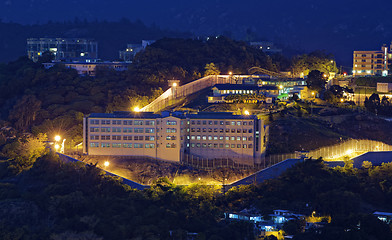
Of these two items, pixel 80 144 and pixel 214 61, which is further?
pixel 214 61

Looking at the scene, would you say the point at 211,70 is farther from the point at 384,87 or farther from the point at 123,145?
the point at 123,145

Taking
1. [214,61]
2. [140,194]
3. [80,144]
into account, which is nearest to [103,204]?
[140,194]

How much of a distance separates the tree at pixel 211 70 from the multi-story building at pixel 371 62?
17.4m

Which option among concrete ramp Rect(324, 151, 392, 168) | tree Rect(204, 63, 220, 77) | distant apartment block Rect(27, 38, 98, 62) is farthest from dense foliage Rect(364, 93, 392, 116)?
distant apartment block Rect(27, 38, 98, 62)

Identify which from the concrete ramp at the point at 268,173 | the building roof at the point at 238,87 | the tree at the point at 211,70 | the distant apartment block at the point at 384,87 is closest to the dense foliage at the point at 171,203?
the concrete ramp at the point at 268,173

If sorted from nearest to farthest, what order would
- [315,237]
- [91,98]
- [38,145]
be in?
[315,237]
[38,145]
[91,98]

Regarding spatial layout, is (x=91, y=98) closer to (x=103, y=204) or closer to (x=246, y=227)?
(x=103, y=204)

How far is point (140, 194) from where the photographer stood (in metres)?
60.2

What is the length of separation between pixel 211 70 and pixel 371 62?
20.3 metres

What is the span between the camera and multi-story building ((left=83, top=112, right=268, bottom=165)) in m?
67.1

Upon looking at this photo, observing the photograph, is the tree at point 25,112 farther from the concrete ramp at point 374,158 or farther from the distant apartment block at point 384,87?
the distant apartment block at point 384,87

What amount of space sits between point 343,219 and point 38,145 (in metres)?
26.6

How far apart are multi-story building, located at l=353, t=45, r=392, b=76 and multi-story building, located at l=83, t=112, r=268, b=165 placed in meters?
34.4

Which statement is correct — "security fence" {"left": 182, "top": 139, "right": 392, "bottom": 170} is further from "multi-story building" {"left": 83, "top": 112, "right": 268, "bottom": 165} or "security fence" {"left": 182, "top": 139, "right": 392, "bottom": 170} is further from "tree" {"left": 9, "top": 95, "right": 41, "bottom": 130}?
"tree" {"left": 9, "top": 95, "right": 41, "bottom": 130}
